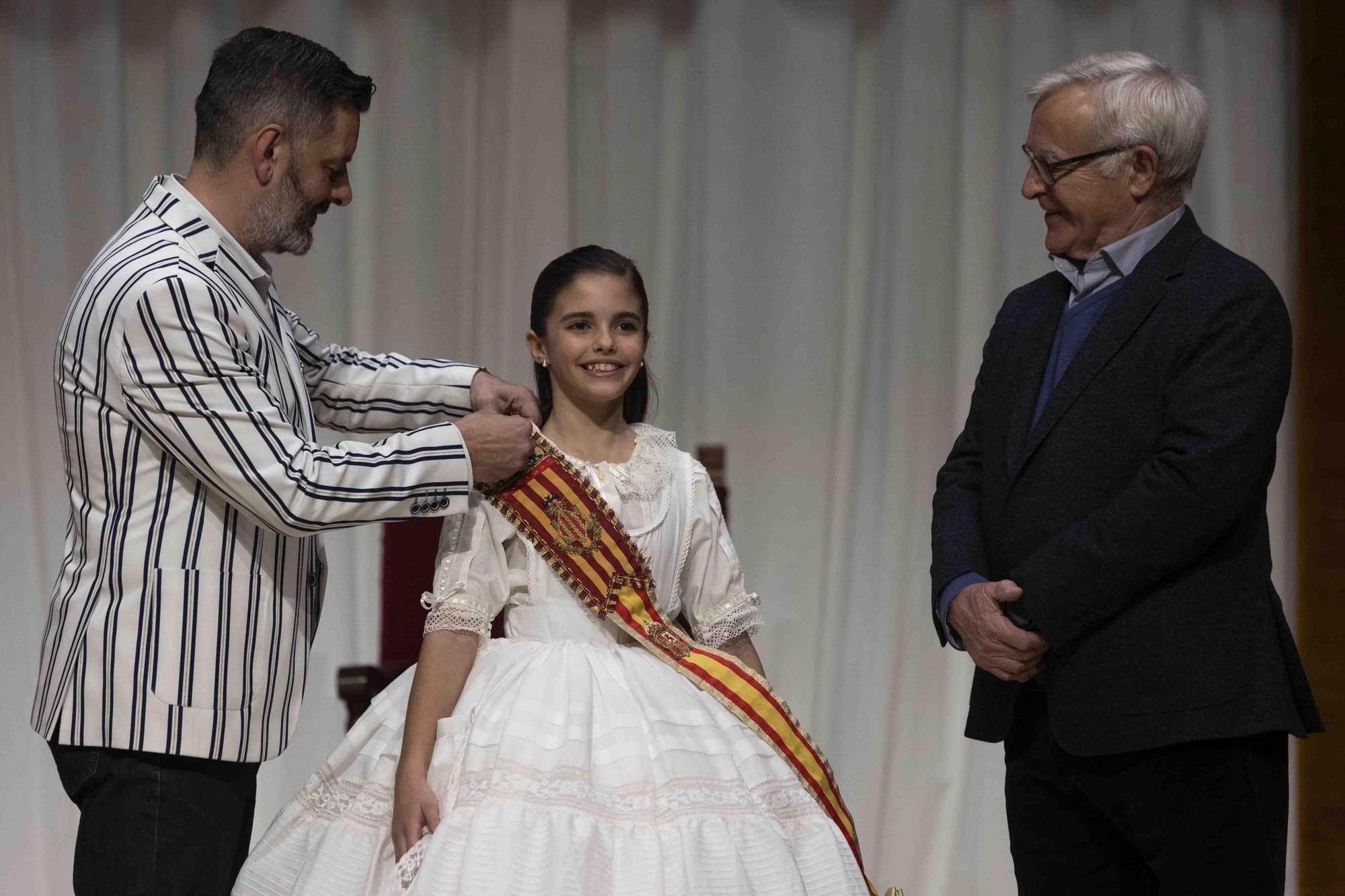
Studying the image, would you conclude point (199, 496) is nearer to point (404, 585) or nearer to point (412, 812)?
point (412, 812)

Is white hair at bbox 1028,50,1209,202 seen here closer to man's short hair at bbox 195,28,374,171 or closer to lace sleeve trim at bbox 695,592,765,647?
lace sleeve trim at bbox 695,592,765,647

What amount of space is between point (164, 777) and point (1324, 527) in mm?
2890

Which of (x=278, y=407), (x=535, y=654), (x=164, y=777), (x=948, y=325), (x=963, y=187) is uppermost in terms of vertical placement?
(x=963, y=187)

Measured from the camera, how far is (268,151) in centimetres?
182

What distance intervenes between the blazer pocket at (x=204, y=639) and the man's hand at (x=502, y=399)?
1.48 feet

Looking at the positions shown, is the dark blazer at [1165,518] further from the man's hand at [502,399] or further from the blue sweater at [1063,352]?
the man's hand at [502,399]

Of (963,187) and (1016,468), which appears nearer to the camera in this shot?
(1016,468)

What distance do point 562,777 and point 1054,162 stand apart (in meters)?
1.06

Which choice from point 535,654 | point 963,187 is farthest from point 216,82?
point 963,187

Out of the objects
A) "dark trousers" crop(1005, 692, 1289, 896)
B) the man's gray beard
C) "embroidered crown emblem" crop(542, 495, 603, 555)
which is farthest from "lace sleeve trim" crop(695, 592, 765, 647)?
the man's gray beard

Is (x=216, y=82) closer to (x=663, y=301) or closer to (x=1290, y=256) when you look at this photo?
(x=663, y=301)

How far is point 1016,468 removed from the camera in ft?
6.09

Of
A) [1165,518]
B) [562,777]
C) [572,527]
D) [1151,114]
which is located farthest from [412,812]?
[1151,114]

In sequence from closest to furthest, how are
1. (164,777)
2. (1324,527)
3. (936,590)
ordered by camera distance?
(164,777) → (936,590) → (1324,527)
